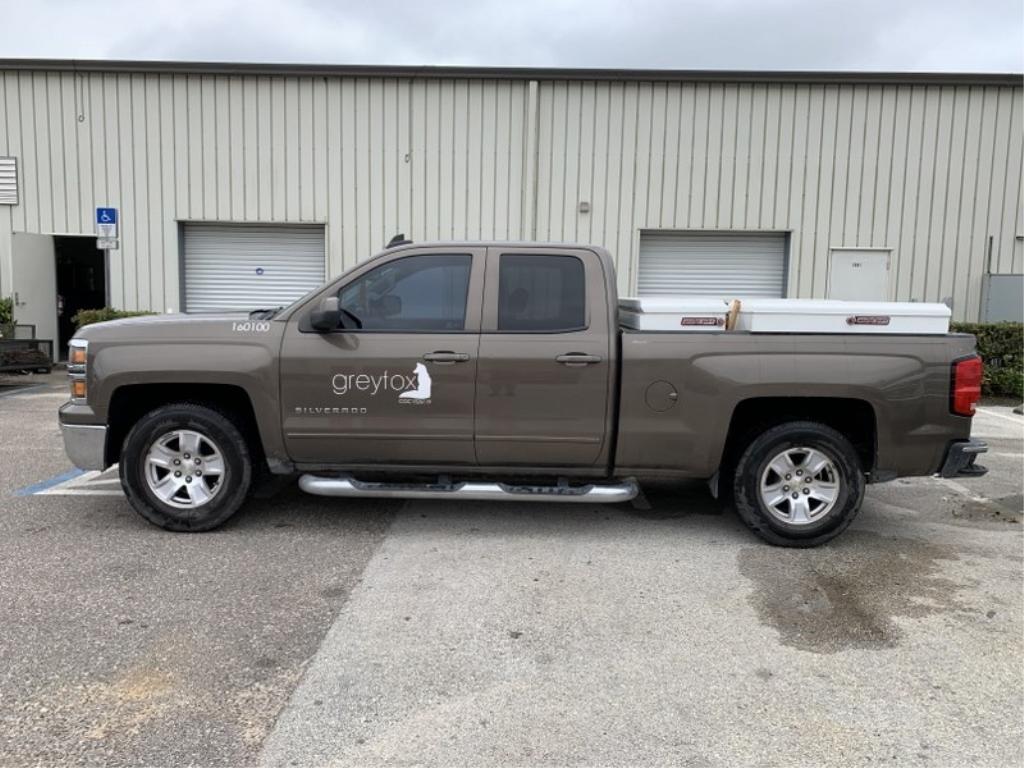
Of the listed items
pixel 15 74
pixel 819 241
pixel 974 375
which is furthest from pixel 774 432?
pixel 15 74

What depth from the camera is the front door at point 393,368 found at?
16.0ft

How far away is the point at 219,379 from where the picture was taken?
16.1ft

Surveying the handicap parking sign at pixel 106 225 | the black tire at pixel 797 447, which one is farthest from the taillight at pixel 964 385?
the handicap parking sign at pixel 106 225

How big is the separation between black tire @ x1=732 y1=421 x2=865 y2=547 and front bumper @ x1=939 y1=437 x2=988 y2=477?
519 mm

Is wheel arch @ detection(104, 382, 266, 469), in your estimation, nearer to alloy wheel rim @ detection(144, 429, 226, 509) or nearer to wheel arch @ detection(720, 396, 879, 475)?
alloy wheel rim @ detection(144, 429, 226, 509)

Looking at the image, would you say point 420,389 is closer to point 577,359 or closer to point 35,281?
point 577,359

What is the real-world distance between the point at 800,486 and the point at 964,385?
3.75 feet

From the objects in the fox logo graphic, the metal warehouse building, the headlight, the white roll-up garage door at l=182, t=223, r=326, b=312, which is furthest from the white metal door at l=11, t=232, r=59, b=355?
the fox logo graphic

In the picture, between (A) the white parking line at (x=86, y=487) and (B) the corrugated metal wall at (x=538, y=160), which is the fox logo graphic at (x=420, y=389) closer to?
(A) the white parking line at (x=86, y=487)

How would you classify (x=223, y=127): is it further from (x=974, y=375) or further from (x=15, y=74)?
(x=974, y=375)

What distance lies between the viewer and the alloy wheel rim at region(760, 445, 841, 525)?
194 inches

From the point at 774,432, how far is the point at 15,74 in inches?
629

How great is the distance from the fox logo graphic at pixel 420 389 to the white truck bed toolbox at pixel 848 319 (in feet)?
6.73

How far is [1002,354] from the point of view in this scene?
1284 cm
